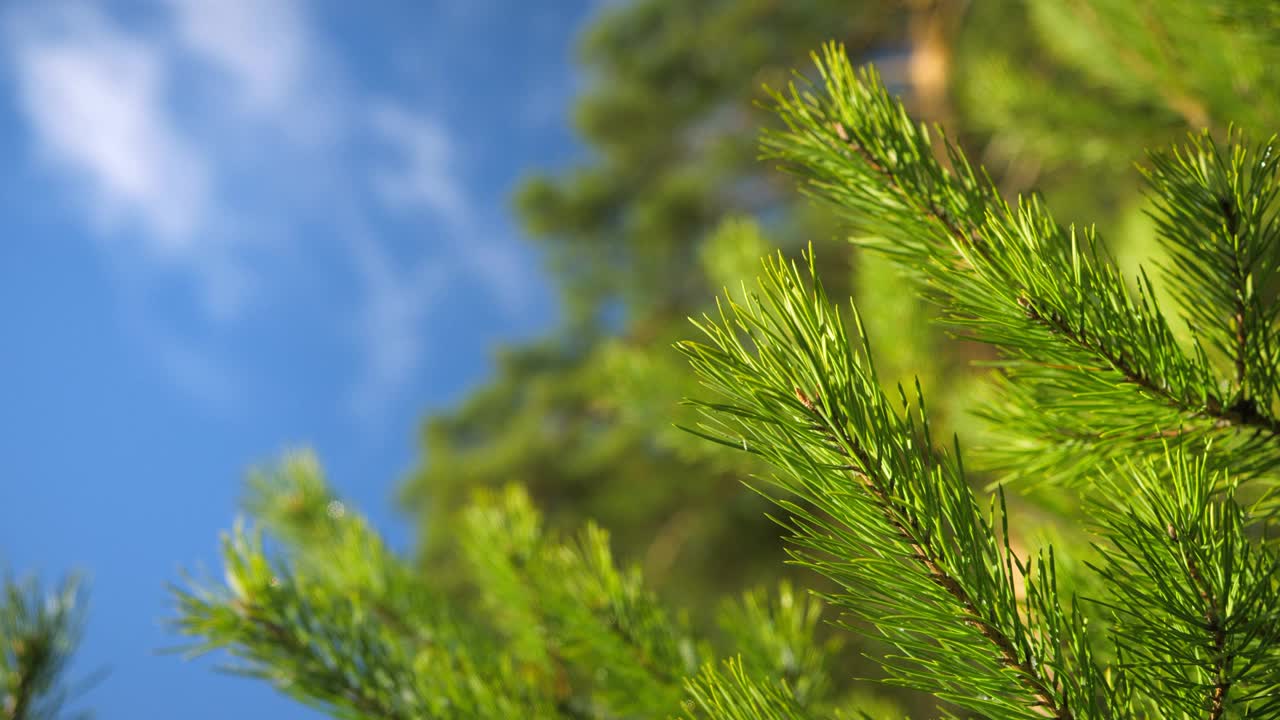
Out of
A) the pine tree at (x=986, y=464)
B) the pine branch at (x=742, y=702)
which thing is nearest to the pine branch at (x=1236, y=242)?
the pine tree at (x=986, y=464)

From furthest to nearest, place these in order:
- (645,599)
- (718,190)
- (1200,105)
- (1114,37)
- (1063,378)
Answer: (718,190)
(1114,37)
(1200,105)
(645,599)
(1063,378)

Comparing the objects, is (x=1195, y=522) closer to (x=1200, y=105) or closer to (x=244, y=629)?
(x=244, y=629)

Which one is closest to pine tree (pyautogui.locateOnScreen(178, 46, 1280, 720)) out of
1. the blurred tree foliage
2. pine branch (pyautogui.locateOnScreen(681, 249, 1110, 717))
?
pine branch (pyautogui.locateOnScreen(681, 249, 1110, 717))

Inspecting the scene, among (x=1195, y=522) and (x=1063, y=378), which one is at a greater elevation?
(x=1063, y=378)

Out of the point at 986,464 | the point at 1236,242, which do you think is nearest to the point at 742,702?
the point at 986,464

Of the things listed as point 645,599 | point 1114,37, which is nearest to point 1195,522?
point 645,599

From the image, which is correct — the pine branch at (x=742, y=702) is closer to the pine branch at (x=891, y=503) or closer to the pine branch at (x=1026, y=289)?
the pine branch at (x=891, y=503)

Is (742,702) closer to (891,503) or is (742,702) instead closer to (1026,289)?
(891,503)
